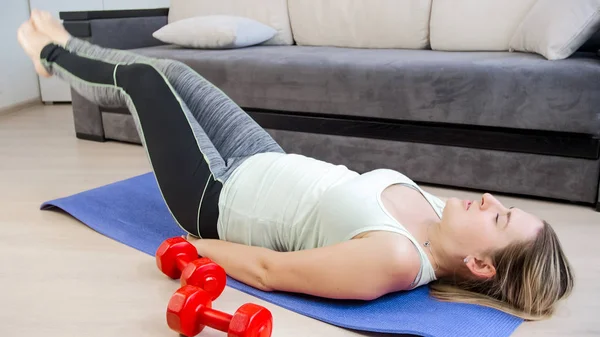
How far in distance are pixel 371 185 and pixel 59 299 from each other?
2.84ft

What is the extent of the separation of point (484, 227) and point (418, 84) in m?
1.08

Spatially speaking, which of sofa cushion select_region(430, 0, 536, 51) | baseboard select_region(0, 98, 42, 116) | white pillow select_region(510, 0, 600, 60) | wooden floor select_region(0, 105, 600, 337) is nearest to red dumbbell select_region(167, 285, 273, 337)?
wooden floor select_region(0, 105, 600, 337)

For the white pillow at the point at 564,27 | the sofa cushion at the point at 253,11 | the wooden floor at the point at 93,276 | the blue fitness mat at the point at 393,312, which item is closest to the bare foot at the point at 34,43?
the wooden floor at the point at 93,276

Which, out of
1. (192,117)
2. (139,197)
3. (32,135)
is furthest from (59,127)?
(192,117)

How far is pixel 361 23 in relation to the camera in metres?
3.03

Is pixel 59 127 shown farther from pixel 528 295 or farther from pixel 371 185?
pixel 528 295

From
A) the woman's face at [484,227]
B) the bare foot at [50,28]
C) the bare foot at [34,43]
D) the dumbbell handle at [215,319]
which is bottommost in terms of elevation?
the dumbbell handle at [215,319]

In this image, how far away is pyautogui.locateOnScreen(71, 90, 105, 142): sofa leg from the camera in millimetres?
3182

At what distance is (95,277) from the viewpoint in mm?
1665

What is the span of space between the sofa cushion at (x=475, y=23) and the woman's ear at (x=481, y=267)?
152 cm

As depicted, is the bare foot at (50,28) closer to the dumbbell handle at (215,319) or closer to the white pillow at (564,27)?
the dumbbell handle at (215,319)

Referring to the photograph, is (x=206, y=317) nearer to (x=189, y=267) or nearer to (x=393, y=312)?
(x=189, y=267)

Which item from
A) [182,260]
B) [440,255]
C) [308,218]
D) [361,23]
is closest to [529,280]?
[440,255]

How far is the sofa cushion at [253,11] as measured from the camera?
330cm
